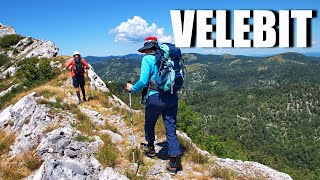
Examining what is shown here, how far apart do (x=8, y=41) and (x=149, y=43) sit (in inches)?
1896

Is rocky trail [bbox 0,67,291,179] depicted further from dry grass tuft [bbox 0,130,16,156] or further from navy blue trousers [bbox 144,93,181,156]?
navy blue trousers [bbox 144,93,181,156]

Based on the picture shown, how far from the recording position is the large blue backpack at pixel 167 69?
7.41 meters

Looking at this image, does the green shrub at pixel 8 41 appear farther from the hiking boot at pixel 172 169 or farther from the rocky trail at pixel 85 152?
the hiking boot at pixel 172 169

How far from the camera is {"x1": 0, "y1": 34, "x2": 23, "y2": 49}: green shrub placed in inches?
1896

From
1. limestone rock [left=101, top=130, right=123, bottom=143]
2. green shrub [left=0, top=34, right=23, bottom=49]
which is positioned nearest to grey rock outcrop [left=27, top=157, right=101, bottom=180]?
limestone rock [left=101, top=130, right=123, bottom=143]

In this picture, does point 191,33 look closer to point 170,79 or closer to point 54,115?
point 54,115

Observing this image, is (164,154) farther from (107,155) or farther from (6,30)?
(6,30)

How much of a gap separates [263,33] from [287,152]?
18351 centimetres

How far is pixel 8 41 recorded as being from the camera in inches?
1906

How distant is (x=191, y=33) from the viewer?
1892cm

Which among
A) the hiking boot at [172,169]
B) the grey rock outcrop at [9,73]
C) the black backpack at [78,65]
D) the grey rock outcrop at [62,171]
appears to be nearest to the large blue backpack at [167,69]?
the hiking boot at [172,169]

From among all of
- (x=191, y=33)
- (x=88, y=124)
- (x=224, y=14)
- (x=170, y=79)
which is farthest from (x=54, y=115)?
(x=224, y=14)

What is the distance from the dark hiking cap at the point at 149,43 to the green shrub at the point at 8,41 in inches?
1861

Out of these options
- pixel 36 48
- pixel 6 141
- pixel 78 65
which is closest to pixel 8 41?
pixel 36 48
